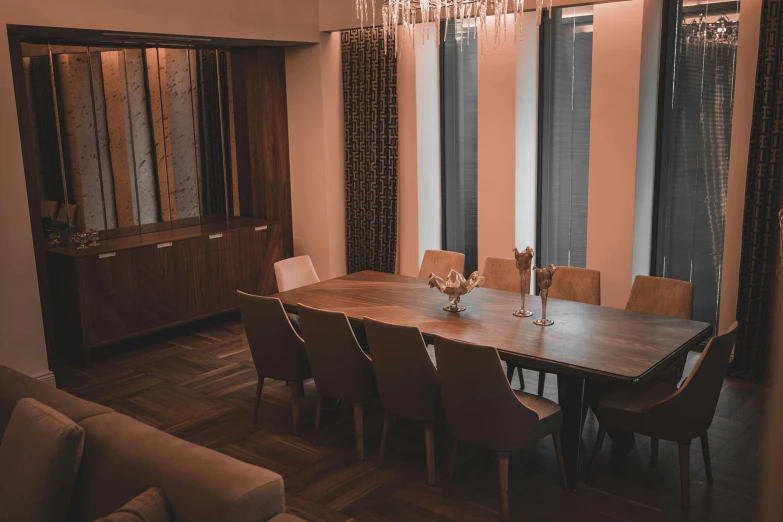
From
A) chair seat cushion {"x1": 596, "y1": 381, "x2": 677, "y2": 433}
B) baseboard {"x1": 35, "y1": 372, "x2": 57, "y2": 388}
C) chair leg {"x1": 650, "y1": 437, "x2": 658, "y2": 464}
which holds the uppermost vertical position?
chair seat cushion {"x1": 596, "y1": 381, "x2": 677, "y2": 433}

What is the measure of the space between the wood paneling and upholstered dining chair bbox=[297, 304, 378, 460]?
3.42 meters

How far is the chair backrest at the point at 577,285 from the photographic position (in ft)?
15.8

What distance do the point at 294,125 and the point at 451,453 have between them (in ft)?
15.1

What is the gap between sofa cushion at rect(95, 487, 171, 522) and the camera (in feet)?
7.22

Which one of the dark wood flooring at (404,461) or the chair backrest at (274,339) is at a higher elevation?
the chair backrest at (274,339)

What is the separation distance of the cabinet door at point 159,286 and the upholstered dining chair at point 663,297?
3756mm

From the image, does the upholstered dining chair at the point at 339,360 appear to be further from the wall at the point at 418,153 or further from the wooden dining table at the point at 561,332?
the wall at the point at 418,153

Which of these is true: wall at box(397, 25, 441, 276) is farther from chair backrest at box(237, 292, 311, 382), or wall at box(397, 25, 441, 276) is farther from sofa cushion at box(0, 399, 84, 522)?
sofa cushion at box(0, 399, 84, 522)

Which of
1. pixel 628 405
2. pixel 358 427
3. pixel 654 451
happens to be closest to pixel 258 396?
pixel 358 427

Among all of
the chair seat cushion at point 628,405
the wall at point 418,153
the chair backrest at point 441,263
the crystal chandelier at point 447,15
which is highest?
the crystal chandelier at point 447,15

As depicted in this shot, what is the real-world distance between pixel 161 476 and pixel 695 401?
239cm

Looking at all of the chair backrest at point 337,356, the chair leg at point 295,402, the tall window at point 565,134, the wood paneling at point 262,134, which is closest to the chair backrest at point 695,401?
the chair backrest at point 337,356

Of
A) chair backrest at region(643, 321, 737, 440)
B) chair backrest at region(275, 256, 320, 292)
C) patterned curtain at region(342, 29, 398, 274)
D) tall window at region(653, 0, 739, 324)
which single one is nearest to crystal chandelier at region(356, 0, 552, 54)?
patterned curtain at region(342, 29, 398, 274)

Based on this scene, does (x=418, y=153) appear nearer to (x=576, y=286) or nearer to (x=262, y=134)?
(x=262, y=134)
